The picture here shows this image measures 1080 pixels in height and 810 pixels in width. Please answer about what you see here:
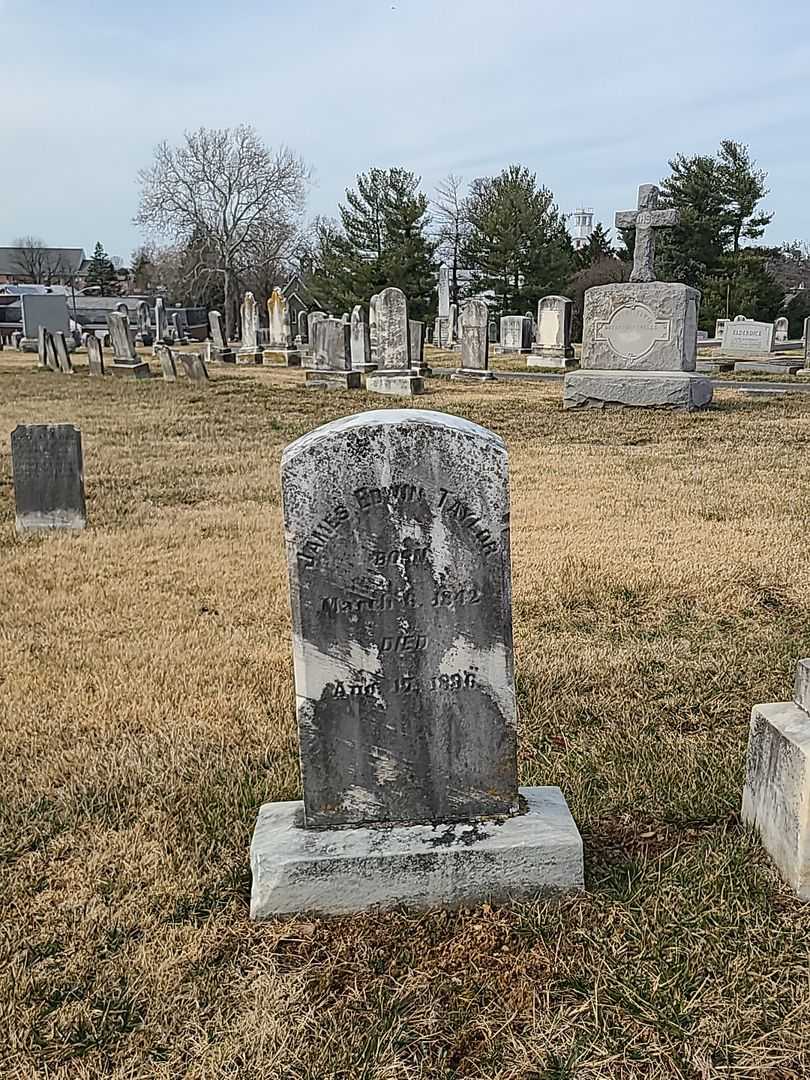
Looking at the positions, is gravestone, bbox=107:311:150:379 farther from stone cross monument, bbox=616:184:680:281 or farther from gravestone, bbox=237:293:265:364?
stone cross monument, bbox=616:184:680:281

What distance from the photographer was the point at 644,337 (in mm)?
13641

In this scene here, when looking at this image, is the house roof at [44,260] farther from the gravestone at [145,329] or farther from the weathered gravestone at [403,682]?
the weathered gravestone at [403,682]

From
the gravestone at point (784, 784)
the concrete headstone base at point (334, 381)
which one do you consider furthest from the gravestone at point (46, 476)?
the concrete headstone base at point (334, 381)

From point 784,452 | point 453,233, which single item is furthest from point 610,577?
point 453,233

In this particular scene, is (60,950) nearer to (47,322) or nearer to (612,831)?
(612,831)

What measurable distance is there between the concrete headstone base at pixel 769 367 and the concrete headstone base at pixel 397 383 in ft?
30.6

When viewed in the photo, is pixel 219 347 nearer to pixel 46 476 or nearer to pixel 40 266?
pixel 46 476

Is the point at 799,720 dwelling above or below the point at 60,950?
above

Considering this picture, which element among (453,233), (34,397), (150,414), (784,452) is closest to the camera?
(784,452)

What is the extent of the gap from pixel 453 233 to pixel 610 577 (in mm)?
55086

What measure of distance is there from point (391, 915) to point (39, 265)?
312ft

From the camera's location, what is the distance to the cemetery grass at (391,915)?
6.61 feet

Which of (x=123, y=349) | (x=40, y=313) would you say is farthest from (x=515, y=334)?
(x=40, y=313)

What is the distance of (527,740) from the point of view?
3389mm
